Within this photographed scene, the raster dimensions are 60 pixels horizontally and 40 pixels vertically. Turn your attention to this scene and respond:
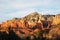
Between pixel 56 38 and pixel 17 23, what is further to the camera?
pixel 17 23

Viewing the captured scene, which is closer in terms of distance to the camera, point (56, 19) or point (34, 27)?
point (34, 27)

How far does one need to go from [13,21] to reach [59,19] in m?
32.2

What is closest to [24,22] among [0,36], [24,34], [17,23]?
[17,23]

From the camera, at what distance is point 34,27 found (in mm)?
149625

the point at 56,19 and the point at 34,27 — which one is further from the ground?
the point at 56,19

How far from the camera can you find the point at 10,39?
103 metres

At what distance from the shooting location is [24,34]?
118 meters

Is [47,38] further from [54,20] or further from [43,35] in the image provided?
[54,20]

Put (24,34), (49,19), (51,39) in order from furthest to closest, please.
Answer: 1. (49,19)
2. (24,34)
3. (51,39)

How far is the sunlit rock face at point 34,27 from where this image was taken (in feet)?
374


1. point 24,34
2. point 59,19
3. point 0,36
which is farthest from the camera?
point 59,19

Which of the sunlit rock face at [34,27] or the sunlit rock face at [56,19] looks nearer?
the sunlit rock face at [34,27]

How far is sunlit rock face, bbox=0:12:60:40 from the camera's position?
11393cm

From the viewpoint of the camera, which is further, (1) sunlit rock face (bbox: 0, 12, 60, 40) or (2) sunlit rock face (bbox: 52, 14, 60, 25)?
(2) sunlit rock face (bbox: 52, 14, 60, 25)
